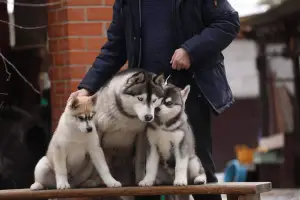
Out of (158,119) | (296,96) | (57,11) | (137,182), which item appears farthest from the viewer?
(296,96)

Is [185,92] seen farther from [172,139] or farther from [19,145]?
[19,145]

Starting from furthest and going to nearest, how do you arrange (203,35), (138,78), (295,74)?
(295,74) < (203,35) < (138,78)

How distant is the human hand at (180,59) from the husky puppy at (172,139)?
3.9 inches

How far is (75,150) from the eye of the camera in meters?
3.11

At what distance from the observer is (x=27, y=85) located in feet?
14.7

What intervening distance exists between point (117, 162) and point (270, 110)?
168 inches

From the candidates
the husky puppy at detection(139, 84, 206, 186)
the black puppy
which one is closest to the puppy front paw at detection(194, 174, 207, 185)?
the husky puppy at detection(139, 84, 206, 186)

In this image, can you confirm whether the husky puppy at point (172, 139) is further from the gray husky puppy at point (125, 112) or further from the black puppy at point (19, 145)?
the black puppy at point (19, 145)

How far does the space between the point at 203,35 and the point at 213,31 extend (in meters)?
0.05

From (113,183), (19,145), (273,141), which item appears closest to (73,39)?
(19,145)

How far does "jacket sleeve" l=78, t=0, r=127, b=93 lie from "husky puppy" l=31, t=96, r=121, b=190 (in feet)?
0.74

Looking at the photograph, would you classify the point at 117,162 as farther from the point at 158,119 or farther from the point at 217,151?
the point at 217,151

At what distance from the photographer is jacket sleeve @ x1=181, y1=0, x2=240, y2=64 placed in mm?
3080

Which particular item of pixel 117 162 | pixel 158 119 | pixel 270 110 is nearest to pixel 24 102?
pixel 117 162
